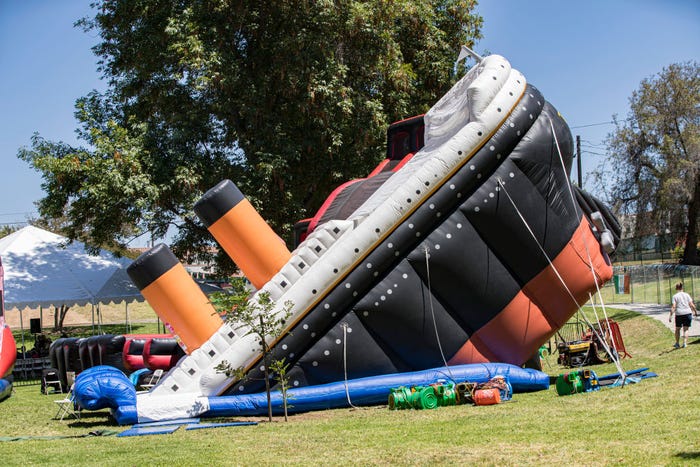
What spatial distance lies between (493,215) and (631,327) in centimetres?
1096

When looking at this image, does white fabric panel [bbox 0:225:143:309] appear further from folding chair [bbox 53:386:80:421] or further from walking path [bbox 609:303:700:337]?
walking path [bbox 609:303:700:337]

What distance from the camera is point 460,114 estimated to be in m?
10.8

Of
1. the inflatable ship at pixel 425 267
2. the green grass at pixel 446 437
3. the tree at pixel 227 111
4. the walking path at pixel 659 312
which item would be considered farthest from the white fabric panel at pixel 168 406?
the walking path at pixel 659 312

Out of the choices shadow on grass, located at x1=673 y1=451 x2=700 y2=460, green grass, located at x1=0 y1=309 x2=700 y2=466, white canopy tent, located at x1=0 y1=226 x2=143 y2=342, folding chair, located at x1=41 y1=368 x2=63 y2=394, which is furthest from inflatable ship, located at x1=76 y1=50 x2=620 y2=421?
white canopy tent, located at x1=0 y1=226 x2=143 y2=342

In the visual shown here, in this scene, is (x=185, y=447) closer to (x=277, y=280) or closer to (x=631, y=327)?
(x=277, y=280)

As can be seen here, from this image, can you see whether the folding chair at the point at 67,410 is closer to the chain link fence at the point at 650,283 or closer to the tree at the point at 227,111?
the tree at the point at 227,111

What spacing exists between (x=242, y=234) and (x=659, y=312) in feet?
49.6

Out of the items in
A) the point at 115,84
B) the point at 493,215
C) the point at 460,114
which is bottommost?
the point at 493,215

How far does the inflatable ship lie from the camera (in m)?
9.55

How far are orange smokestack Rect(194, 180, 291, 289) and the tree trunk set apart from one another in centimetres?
2452

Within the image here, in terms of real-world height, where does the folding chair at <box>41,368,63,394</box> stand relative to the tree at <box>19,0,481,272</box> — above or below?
below

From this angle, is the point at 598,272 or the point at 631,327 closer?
the point at 598,272

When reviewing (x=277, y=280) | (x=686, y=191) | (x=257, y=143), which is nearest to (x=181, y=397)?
(x=277, y=280)

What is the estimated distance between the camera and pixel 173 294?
34.1 ft
